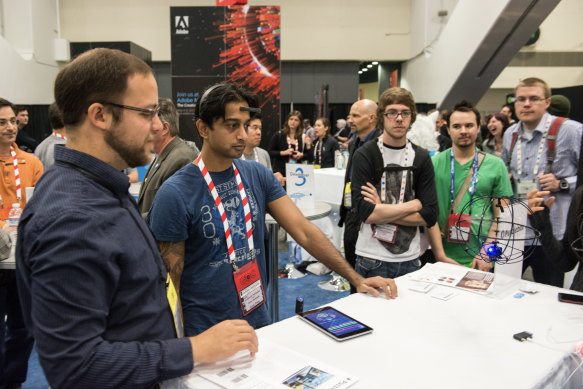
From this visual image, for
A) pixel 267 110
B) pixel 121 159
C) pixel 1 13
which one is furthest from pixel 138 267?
pixel 1 13

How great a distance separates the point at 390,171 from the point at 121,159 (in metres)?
1.58

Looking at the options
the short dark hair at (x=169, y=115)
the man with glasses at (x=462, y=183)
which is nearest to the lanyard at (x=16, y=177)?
the short dark hair at (x=169, y=115)

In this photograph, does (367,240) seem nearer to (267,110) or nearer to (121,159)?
(121,159)

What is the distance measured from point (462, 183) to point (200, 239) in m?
1.68

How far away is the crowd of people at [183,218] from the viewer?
2.74ft

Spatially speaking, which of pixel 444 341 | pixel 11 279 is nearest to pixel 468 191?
pixel 444 341

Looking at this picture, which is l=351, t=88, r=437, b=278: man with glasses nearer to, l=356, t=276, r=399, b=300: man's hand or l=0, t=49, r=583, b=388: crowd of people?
l=0, t=49, r=583, b=388: crowd of people

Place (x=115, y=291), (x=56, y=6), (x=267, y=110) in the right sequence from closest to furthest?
(x=115, y=291) < (x=267, y=110) < (x=56, y=6)

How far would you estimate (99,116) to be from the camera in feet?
3.11

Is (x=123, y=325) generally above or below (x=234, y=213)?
below

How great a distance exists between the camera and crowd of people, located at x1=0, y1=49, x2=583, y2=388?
0.84 m

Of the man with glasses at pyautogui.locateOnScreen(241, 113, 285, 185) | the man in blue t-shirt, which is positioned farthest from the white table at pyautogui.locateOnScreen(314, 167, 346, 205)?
the man in blue t-shirt

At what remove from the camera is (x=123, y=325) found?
0.93 meters

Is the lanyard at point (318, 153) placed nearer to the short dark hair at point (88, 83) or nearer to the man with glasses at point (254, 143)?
the man with glasses at point (254, 143)
